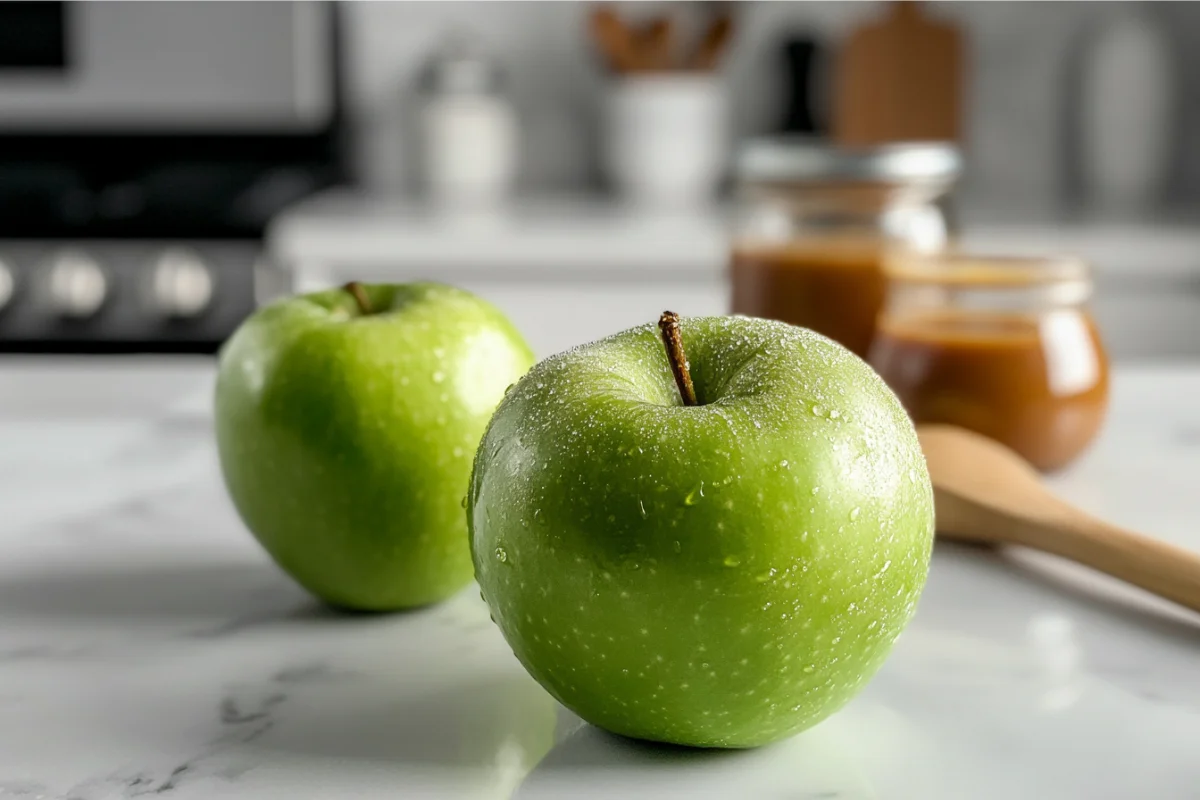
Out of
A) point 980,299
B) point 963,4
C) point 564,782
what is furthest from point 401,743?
point 963,4

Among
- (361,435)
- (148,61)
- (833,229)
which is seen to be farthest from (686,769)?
(148,61)

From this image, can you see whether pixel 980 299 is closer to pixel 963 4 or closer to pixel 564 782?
pixel 564 782

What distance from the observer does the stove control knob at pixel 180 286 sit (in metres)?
2.03

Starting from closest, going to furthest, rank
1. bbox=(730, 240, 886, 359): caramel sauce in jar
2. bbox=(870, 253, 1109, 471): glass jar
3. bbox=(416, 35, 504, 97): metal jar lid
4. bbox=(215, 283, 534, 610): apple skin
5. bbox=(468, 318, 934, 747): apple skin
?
bbox=(468, 318, 934, 747): apple skin
bbox=(215, 283, 534, 610): apple skin
bbox=(870, 253, 1109, 471): glass jar
bbox=(730, 240, 886, 359): caramel sauce in jar
bbox=(416, 35, 504, 97): metal jar lid

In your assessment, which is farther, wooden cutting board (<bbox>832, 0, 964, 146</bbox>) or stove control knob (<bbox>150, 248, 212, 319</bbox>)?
wooden cutting board (<bbox>832, 0, 964, 146</bbox>)

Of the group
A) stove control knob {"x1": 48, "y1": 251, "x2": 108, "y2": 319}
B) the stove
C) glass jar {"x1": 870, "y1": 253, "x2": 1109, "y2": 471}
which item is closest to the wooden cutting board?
the stove

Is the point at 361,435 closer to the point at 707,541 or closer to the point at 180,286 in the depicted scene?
the point at 707,541

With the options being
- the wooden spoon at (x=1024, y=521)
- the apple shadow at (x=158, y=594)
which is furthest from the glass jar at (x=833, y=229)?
the apple shadow at (x=158, y=594)

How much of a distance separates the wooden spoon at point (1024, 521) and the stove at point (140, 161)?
1482 millimetres

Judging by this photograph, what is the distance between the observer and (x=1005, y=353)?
86 centimetres

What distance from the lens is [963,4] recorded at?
8.41 ft

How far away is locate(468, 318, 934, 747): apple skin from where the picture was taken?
0.44 meters

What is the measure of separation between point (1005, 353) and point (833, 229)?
0.64ft

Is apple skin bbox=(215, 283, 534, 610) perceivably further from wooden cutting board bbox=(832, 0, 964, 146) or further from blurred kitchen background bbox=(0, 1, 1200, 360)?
wooden cutting board bbox=(832, 0, 964, 146)
